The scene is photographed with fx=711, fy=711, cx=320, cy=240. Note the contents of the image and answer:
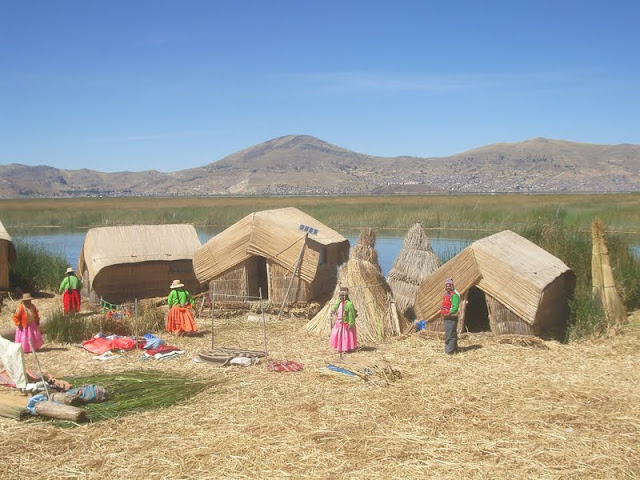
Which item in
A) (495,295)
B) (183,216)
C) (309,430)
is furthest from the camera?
(183,216)

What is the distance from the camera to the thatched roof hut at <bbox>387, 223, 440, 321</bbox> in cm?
1209

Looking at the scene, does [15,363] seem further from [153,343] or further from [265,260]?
[265,260]

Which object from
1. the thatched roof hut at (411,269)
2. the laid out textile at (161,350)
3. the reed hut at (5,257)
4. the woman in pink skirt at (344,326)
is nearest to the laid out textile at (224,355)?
the laid out textile at (161,350)

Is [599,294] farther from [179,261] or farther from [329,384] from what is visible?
[179,261]

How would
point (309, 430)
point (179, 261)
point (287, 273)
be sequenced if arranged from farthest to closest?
point (179, 261), point (287, 273), point (309, 430)

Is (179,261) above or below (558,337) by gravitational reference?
above

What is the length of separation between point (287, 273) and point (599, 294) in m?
4.83

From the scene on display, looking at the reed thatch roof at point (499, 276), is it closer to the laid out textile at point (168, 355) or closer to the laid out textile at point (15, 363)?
the laid out textile at point (168, 355)

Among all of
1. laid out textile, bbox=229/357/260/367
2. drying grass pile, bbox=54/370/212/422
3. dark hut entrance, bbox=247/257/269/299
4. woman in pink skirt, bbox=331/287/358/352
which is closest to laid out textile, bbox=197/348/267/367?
laid out textile, bbox=229/357/260/367

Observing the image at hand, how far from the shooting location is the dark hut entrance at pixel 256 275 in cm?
1202

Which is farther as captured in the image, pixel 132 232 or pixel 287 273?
pixel 132 232

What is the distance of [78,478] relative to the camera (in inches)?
201

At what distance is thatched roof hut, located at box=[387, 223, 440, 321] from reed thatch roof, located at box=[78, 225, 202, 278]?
13.0 feet

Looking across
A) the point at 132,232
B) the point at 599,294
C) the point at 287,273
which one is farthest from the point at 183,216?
the point at 599,294
